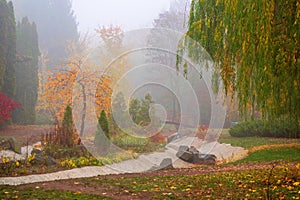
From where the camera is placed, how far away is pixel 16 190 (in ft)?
16.1

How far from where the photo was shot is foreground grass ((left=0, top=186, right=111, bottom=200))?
4328 mm

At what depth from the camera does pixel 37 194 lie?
14.9ft

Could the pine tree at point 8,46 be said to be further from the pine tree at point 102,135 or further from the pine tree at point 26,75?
the pine tree at point 102,135

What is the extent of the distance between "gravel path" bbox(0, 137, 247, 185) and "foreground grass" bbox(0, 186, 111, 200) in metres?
1.09

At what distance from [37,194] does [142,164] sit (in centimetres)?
547

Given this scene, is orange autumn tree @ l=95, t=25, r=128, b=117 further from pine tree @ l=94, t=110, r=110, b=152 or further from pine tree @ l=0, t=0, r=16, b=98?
pine tree @ l=0, t=0, r=16, b=98

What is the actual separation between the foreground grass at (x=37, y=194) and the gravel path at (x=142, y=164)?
3.58 feet

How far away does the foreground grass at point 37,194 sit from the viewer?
4.33 metres

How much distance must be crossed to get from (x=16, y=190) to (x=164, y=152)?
7.59m

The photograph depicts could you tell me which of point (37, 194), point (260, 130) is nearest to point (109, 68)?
point (260, 130)

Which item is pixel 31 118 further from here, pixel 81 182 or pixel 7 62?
pixel 81 182

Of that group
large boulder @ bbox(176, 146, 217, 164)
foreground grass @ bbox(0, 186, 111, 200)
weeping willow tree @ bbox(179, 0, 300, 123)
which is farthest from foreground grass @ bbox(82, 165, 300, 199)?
large boulder @ bbox(176, 146, 217, 164)

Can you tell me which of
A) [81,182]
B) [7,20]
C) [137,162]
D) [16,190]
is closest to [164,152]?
[137,162]

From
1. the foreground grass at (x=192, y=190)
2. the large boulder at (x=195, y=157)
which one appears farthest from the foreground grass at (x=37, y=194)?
the large boulder at (x=195, y=157)
